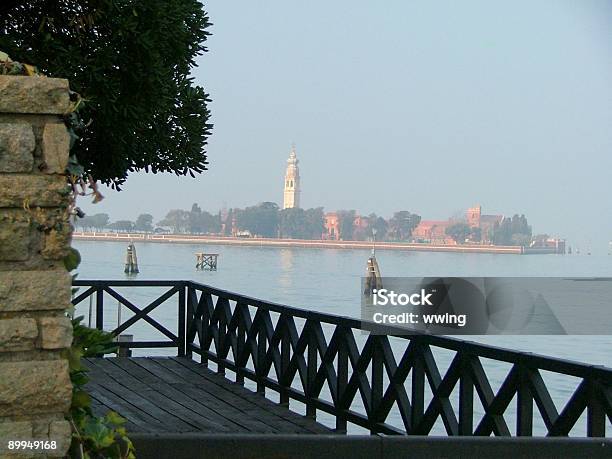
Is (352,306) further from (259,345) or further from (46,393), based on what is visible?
(46,393)

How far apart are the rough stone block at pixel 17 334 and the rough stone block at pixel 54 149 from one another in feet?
2.11

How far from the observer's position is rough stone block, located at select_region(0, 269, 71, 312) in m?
4.84

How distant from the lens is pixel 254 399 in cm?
1245

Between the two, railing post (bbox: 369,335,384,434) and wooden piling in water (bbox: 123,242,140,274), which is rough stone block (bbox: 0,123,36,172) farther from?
wooden piling in water (bbox: 123,242,140,274)

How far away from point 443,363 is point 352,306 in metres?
30.4

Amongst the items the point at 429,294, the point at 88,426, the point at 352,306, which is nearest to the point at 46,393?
the point at 88,426

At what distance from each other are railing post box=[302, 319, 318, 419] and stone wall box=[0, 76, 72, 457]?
6.40m

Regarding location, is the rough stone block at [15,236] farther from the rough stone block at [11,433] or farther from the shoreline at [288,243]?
the shoreline at [288,243]

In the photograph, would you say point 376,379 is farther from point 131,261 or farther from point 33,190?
point 131,261

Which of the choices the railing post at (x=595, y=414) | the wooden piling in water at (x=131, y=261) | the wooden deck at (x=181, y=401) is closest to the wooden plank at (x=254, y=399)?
the wooden deck at (x=181, y=401)

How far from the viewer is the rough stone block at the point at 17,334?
4844 millimetres

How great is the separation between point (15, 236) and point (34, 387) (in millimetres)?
636

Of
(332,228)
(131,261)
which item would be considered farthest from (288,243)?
(131,261)

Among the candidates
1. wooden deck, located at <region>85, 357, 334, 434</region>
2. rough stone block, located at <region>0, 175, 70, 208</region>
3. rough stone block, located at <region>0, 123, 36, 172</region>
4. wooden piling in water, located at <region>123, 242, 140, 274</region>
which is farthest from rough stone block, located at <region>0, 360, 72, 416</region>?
wooden piling in water, located at <region>123, 242, 140, 274</region>
